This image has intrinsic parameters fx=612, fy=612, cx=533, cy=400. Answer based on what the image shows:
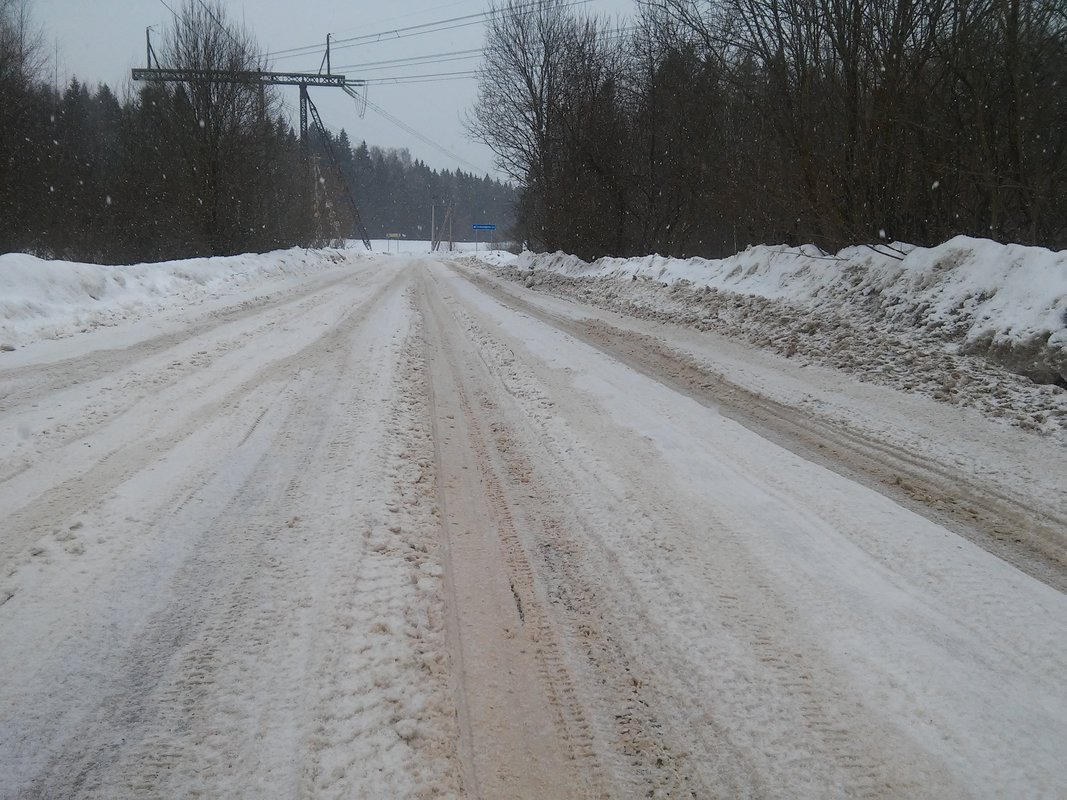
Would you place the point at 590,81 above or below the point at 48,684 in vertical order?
above

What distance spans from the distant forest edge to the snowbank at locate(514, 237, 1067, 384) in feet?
62.2

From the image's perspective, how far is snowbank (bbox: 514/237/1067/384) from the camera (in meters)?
5.96

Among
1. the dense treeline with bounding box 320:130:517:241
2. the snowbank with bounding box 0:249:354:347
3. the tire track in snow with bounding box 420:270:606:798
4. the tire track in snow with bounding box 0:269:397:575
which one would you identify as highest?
the dense treeline with bounding box 320:130:517:241

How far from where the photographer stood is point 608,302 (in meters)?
14.2

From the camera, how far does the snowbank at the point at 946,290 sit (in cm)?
596

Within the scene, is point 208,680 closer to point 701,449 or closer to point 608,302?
point 701,449

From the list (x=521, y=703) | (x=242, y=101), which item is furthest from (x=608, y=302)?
(x=242, y=101)

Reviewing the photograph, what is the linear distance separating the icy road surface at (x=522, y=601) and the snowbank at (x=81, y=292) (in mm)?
3900

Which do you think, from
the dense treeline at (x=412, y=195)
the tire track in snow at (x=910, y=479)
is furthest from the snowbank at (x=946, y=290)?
the dense treeline at (x=412, y=195)

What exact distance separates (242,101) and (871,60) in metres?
20.6

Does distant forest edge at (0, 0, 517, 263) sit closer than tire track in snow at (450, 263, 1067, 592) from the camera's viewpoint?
No

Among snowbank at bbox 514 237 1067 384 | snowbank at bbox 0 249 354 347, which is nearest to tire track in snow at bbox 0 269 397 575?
snowbank at bbox 0 249 354 347

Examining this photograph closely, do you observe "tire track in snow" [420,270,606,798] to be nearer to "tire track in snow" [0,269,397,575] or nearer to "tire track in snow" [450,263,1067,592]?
"tire track in snow" [0,269,397,575]

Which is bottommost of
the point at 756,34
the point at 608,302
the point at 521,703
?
the point at 521,703
